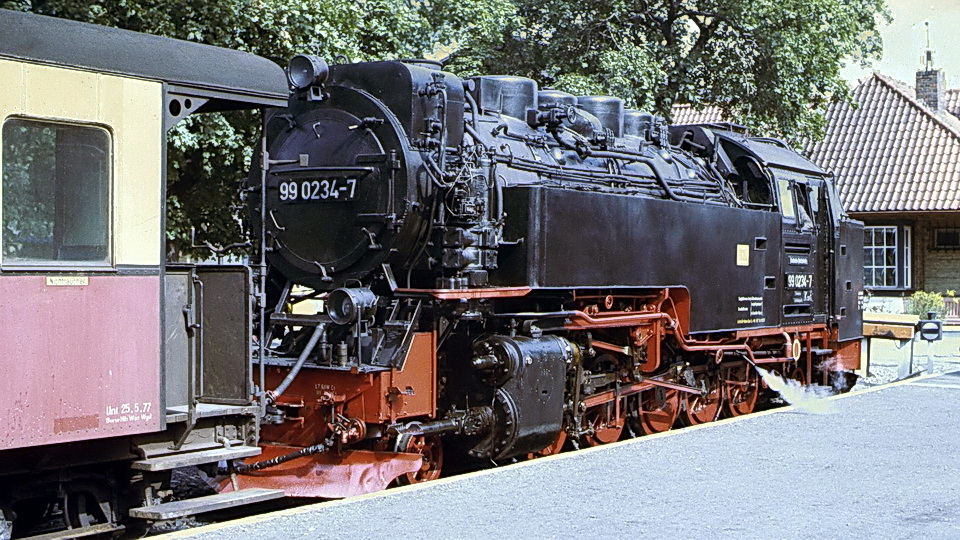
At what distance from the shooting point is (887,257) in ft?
88.3

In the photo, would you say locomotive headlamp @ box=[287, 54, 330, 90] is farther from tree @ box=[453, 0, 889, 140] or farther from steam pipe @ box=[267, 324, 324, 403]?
tree @ box=[453, 0, 889, 140]

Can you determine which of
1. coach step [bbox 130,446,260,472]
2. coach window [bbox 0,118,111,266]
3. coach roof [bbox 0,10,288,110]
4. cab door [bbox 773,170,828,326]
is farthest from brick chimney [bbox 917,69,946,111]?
coach window [bbox 0,118,111,266]

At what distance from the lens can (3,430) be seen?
16.4ft

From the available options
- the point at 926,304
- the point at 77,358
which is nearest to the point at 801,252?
the point at 77,358

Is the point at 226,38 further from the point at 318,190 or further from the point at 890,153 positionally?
the point at 890,153

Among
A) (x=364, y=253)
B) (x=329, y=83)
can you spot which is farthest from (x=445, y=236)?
(x=329, y=83)

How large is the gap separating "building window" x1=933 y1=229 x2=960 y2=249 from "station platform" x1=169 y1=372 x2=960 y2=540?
18597 mm

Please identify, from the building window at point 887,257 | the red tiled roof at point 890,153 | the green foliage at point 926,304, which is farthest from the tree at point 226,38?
the building window at point 887,257

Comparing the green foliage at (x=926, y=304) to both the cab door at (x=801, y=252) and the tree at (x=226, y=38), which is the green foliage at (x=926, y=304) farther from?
the tree at (x=226, y=38)

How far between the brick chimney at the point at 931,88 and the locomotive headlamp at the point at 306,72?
84.4 ft

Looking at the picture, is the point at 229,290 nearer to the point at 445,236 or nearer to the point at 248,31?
the point at 445,236

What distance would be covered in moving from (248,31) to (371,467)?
656 centimetres

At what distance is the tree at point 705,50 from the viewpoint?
19.3 metres

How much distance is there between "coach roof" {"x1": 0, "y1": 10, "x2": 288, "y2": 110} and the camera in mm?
5051
